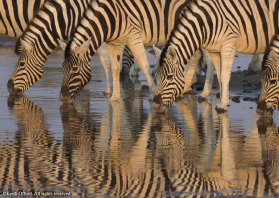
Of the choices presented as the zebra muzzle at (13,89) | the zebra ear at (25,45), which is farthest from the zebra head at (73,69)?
the zebra muzzle at (13,89)

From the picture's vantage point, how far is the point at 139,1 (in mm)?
19219

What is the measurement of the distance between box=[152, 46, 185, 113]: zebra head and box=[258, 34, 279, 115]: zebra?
175 centimetres

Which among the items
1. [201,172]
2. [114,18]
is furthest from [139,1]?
[201,172]

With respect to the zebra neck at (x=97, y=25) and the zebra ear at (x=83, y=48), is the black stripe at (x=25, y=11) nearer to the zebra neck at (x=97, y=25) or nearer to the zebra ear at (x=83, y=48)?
the zebra neck at (x=97, y=25)

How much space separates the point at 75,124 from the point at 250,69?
10667 mm

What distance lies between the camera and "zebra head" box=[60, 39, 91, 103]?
59.0 ft

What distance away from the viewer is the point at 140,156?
11.7m

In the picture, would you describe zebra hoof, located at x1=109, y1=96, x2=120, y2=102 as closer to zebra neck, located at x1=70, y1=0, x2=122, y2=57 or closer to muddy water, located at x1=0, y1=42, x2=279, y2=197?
muddy water, located at x1=0, y1=42, x2=279, y2=197

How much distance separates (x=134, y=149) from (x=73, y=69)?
610 cm

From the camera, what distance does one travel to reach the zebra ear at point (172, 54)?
16859 mm

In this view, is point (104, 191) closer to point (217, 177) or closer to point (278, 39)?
point (217, 177)

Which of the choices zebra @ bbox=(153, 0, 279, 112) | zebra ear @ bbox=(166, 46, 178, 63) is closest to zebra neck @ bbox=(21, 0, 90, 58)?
zebra @ bbox=(153, 0, 279, 112)

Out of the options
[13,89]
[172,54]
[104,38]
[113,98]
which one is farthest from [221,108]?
[13,89]

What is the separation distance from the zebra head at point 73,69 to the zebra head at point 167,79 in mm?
1872
